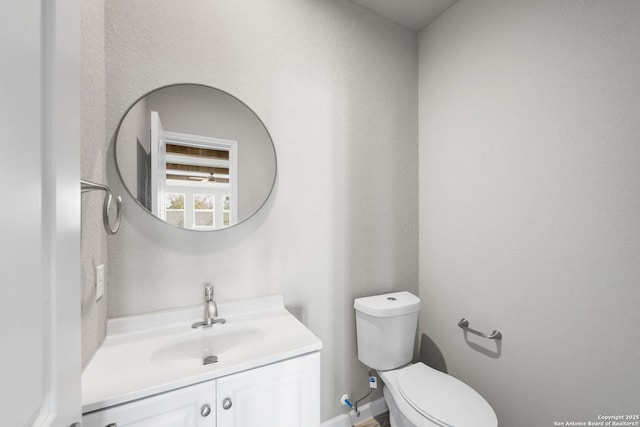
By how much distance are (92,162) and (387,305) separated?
143 cm

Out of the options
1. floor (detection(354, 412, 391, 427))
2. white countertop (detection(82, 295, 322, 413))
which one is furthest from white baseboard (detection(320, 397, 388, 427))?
white countertop (detection(82, 295, 322, 413))

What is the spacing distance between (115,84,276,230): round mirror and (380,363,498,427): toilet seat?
1.11 metres

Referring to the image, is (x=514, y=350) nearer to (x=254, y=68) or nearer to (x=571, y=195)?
(x=571, y=195)

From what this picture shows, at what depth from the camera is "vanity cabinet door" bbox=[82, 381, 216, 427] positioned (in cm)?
67

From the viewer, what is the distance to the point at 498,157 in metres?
1.34

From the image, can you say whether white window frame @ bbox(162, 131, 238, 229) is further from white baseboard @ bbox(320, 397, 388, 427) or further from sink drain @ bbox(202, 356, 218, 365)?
white baseboard @ bbox(320, 397, 388, 427)

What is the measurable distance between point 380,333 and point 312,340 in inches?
23.0

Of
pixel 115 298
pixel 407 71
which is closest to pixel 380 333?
pixel 115 298

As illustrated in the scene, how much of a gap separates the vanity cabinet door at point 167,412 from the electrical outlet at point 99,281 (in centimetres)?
39

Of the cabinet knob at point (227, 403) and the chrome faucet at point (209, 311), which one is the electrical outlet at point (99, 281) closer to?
the chrome faucet at point (209, 311)

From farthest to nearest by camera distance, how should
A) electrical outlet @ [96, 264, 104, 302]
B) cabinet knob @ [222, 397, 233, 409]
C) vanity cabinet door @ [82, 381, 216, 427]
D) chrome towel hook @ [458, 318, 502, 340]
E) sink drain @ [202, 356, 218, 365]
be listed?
chrome towel hook @ [458, 318, 502, 340] < sink drain @ [202, 356, 218, 365] < electrical outlet @ [96, 264, 104, 302] < cabinet knob @ [222, 397, 233, 409] < vanity cabinet door @ [82, 381, 216, 427]

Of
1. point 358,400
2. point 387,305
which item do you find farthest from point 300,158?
point 358,400

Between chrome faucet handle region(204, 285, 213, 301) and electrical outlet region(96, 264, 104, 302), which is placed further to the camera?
chrome faucet handle region(204, 285, 213, 301)

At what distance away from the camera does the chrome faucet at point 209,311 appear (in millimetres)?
1075
